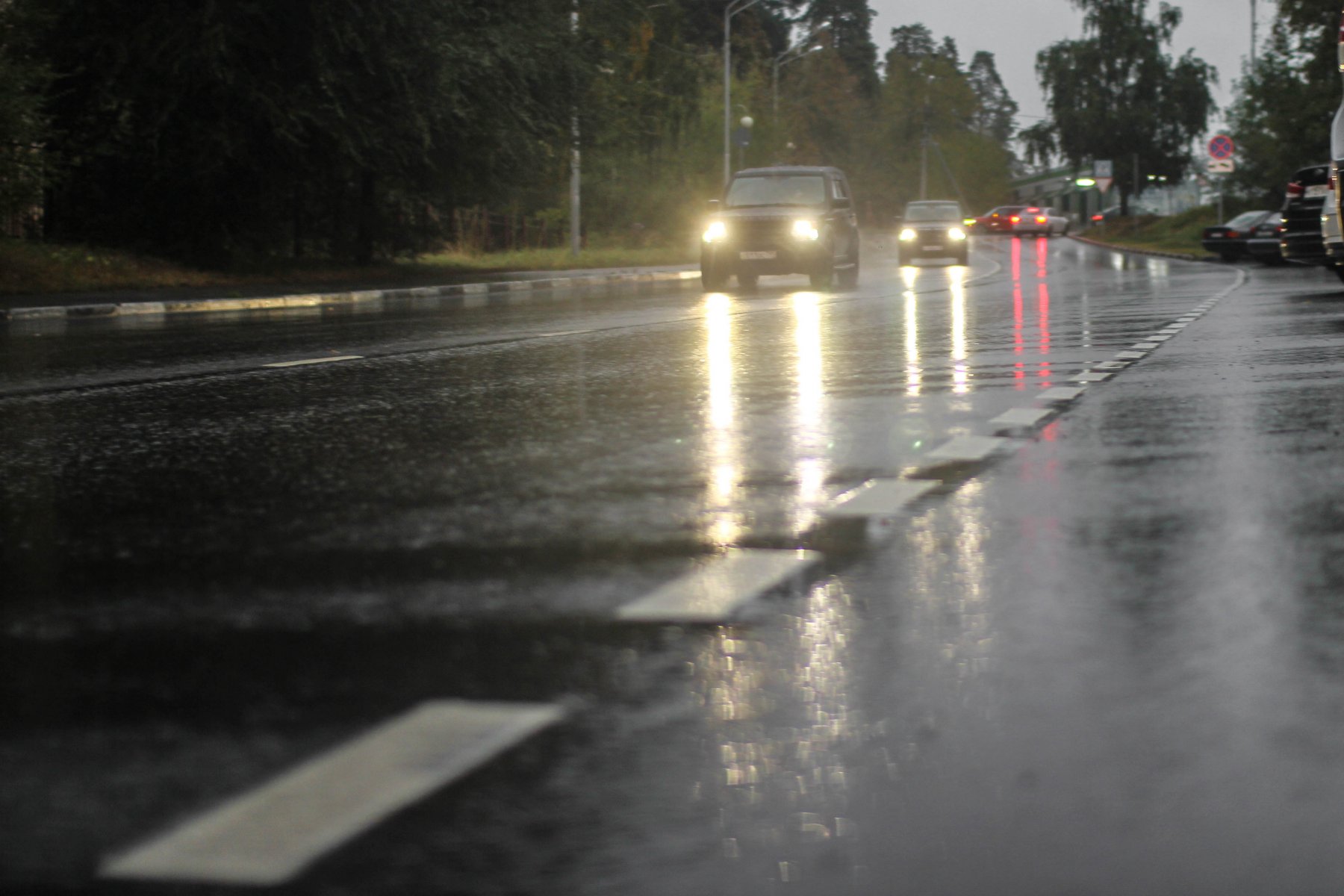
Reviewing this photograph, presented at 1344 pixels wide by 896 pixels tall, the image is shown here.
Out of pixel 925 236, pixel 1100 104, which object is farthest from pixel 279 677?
pixel 1100 104

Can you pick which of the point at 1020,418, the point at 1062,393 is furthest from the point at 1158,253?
the point at 1020,418

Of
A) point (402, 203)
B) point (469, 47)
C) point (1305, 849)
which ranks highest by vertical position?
point (469, 47)

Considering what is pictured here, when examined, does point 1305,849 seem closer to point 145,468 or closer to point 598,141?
point 145,468

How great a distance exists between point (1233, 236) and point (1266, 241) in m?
3.20

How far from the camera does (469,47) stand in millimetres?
29344

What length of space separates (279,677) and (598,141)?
32.3m

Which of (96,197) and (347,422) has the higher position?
(96,197)

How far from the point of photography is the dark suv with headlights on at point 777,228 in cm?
2769

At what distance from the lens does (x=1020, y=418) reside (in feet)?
28.6

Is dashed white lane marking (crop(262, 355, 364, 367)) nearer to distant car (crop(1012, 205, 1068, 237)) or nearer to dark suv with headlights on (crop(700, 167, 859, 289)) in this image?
dark suv with headlights on (crop(700, 167, 859, 289))

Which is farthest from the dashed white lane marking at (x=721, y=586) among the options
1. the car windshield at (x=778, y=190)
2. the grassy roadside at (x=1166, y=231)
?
the grassy roadside at (x=1166, y=231)

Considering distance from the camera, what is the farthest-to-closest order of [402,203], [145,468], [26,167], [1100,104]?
[1100,104] → [402,203] → [26,167] → [145,468]

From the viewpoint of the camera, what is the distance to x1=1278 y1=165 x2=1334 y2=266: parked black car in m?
23.3

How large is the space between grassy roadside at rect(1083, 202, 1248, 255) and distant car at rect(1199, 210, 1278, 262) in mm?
5341
